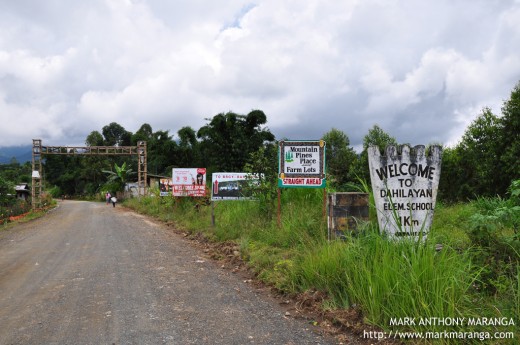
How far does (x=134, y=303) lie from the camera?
196 inches

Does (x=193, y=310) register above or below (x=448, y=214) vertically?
below

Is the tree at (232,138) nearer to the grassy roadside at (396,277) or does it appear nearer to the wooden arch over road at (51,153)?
the wooden arch over road at (51,153)

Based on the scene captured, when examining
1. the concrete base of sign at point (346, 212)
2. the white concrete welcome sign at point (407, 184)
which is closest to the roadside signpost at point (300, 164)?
the concrete base of sign at point (346, 212)

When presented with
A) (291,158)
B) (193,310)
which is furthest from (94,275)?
(291,158)

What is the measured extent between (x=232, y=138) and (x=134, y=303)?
116 ft

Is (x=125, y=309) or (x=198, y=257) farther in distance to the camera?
(x=198, y=257)

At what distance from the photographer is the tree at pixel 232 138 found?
3969 centimetres

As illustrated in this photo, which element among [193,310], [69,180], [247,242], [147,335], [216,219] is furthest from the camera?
[69,180]

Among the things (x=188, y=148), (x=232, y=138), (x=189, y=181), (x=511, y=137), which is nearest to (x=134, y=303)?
(x=189, y=181)

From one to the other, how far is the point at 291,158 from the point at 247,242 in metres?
1.93

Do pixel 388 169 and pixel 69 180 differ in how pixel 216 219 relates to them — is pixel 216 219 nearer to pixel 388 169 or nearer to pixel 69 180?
pixel 388 169

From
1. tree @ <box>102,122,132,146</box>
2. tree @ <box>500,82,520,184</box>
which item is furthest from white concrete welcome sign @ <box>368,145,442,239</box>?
tree @ <box>102,122,132,146</box>

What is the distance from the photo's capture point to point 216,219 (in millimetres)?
11828

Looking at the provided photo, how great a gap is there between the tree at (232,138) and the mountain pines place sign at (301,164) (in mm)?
31176
